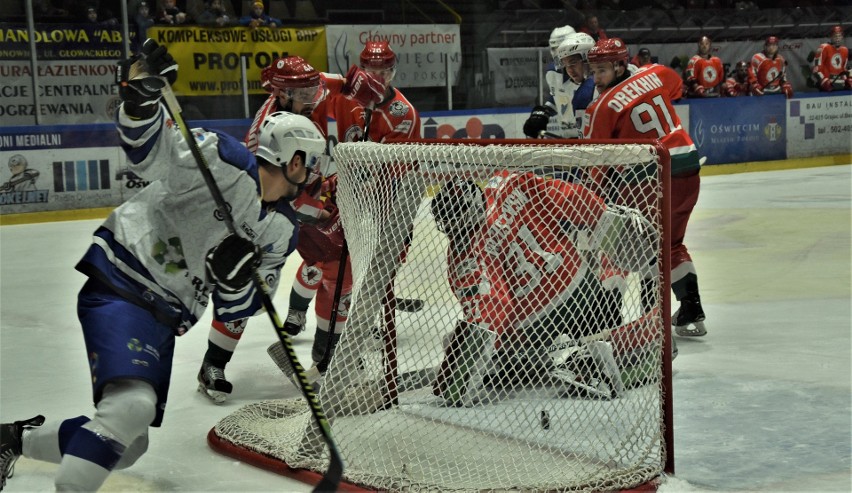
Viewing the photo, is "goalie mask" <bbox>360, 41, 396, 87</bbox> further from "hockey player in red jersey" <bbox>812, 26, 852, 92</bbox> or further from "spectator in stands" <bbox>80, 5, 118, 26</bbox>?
"hockey player in red jersey" <bbox>812, 26, 852, 92</bbox>

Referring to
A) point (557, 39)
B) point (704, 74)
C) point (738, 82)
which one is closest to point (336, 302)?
point (557, 39)

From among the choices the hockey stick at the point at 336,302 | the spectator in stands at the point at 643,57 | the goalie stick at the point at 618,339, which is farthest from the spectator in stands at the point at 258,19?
the goalie stick at the point at 618,339

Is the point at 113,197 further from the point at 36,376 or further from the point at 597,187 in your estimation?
the point at 597,187

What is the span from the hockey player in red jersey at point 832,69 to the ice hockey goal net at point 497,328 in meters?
11.0

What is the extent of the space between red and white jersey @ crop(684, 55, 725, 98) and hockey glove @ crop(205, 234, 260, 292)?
1046 centimetres

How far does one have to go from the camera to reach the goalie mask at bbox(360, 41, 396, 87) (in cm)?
451

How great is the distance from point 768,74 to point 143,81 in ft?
37.3

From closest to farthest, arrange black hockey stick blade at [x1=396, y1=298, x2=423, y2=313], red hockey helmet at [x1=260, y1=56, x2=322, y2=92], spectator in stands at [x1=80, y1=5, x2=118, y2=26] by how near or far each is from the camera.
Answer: black hockey stick blade at [x1=396, y1=298, x2=423, y2=313], red hockey helmet at [x1=260, y1=56, x2=322, y2=92], spectator in stands at [x1=80, y1=5, x2=118, y2=26]

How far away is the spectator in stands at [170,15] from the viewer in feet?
30.6

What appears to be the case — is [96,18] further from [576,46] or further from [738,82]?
[738,82]

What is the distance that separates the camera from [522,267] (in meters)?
3.08

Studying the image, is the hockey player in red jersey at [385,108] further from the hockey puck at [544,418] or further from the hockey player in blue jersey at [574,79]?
the hockey puck at [544,418]

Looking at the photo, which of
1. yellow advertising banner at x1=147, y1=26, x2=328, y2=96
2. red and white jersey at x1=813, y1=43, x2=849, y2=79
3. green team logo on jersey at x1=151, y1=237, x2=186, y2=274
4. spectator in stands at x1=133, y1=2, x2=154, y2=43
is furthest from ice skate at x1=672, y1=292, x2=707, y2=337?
red and white jersey at x1=813, y1=43, x2=849, y2=79

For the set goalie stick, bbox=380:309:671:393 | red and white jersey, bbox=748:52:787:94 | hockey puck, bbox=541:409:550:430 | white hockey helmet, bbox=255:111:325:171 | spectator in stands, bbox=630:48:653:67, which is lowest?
hockey puck, bbox=541:409:550:430
